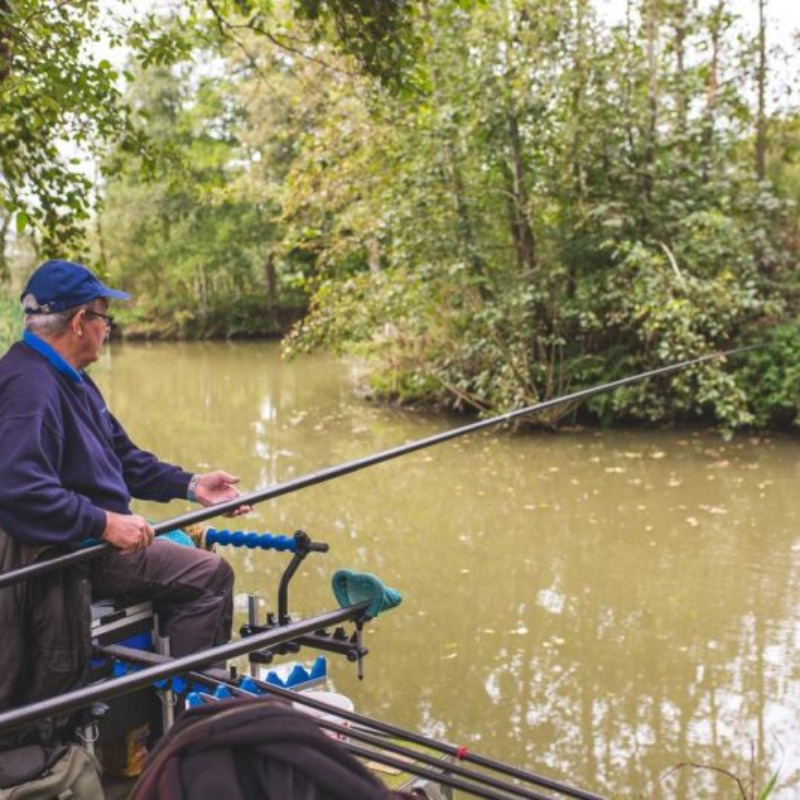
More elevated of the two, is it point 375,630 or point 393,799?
point 393,799

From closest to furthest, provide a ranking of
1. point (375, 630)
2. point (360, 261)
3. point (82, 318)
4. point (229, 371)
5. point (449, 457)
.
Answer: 1. point (82, 318)
2. point (375, 630)
3. point (449, 457)
4. point (360, 261)
5. point (229, 371)

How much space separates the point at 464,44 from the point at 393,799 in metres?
9.46

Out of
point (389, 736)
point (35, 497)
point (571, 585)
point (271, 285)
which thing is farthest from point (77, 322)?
point (271, 285)

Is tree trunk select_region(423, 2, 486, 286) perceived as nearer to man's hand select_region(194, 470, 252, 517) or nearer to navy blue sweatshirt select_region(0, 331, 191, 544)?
man's hand select_region(194, 470, 252, 517)

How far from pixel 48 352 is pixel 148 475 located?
746mm

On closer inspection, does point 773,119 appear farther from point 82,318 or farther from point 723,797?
point 82,318

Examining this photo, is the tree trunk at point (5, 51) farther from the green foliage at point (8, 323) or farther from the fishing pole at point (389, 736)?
the green foliage at point (8, 323)

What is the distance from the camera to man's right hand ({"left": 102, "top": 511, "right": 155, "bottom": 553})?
2.19 m

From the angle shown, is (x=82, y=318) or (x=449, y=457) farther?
(x=449, y=457)

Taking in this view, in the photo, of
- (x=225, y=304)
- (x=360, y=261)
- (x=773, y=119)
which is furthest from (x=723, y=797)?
(x=225, y=304)

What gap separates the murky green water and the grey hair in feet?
7.84

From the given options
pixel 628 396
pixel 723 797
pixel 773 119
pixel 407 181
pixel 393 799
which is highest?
pixel 773 119

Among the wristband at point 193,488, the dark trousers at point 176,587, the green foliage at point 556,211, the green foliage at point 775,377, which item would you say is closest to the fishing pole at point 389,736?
the dark trousers at point 176,587

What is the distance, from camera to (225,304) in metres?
27.6
